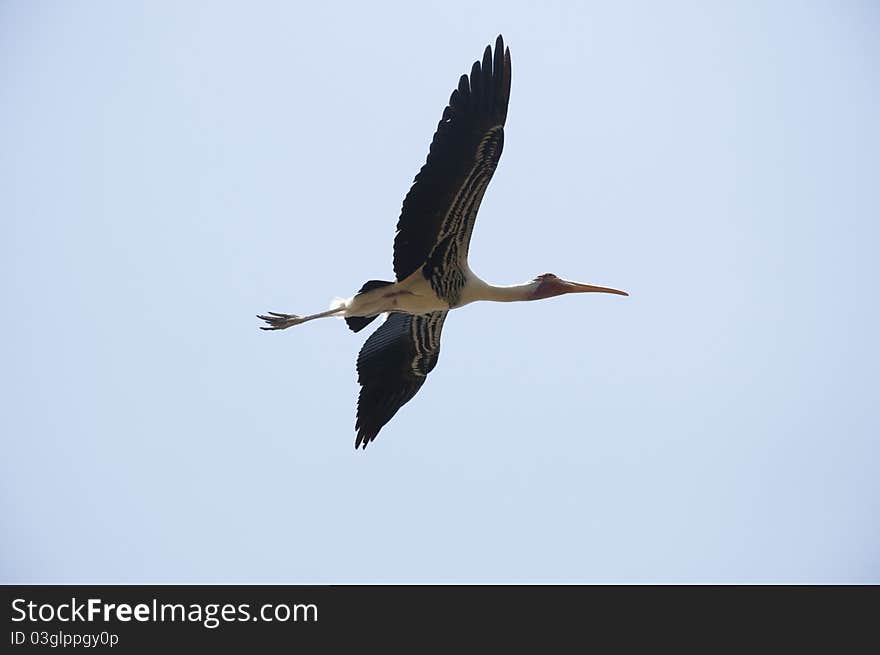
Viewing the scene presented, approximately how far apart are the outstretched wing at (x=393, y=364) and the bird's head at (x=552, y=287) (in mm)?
1303

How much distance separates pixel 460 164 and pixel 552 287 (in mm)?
2884

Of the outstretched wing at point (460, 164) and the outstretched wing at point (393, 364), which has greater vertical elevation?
the outstretched wing at point (460, 164)

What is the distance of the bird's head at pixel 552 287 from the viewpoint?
16.3 m

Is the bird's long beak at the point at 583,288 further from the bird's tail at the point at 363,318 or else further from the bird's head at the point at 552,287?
the bird's tail at the point at 363,318

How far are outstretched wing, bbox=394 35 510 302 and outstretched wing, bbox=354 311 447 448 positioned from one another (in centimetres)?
164

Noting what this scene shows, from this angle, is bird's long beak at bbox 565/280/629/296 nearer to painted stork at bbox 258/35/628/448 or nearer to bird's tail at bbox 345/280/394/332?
painted stork at bbox 258/35/628/448

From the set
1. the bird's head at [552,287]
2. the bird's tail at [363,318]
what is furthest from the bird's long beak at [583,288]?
the bird's tail at [363,318]

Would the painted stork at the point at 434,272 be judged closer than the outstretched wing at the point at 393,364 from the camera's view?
Yes

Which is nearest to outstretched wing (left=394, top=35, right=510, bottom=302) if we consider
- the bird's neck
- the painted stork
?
the painted stork
